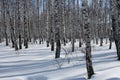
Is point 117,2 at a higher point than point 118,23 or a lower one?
higher

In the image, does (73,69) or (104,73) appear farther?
(73,69)

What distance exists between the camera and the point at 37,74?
1237cm

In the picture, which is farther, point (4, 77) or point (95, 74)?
point (4, 77)

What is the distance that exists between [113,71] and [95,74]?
A: 0.76 metres

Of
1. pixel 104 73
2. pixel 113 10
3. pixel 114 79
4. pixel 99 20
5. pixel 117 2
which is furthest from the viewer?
pixel 99 20

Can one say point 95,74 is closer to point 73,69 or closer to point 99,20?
point 73,69

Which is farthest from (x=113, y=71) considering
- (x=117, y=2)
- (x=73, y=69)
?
(x=117, y=2)

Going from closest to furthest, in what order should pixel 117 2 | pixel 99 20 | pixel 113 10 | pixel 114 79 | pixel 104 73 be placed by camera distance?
pixel 114 79 < pixel 104 73 < pixel 117 2 < pixel 113 10 < pixel 99 20

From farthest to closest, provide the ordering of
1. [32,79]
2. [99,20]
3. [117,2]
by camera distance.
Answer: [99,20] < [117,2] < [32,79]

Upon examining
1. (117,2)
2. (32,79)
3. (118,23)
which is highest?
(117,2)

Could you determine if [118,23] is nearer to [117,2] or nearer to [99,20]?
[117,2]

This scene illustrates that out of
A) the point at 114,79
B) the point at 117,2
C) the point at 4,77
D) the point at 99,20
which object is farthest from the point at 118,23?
the point at 99,20

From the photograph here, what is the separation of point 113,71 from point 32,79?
3.56 metres

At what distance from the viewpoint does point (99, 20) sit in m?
40.8
